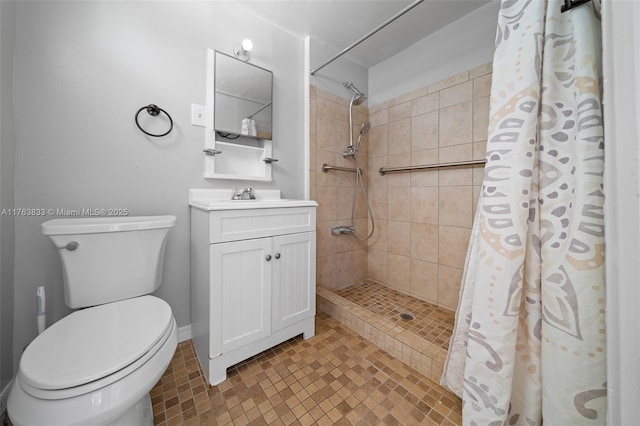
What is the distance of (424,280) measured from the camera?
1.87 m

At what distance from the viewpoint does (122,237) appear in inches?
39.4

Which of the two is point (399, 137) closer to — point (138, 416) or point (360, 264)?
point (360, 264)

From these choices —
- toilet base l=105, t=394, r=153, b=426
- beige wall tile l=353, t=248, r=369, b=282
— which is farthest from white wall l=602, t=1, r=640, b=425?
beige wall tile l=353, t=248, r=369, b=282

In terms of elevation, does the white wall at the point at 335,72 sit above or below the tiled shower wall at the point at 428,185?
above

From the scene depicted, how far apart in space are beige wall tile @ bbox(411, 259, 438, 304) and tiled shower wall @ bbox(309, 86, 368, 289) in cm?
51

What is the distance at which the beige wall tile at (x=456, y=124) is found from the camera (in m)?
1.61

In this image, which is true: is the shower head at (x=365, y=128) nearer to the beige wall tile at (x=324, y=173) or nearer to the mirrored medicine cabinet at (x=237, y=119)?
the beige wall tile at (x=324, y=173)

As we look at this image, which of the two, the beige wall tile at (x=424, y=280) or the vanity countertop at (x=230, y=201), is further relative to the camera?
the beige wall tile at (x=424, y=280)

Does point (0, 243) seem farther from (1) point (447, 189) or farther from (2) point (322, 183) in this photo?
(1) point (447, 189)

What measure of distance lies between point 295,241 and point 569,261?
1.08 m

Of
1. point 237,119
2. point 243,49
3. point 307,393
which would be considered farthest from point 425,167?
point 307,393

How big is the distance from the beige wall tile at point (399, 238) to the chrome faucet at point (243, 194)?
1.26 m

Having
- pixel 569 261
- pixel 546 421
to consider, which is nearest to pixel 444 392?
pixel 546 421

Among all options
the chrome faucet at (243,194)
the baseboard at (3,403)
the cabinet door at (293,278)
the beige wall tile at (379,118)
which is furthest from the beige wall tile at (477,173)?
the baseboard at (3,403)
